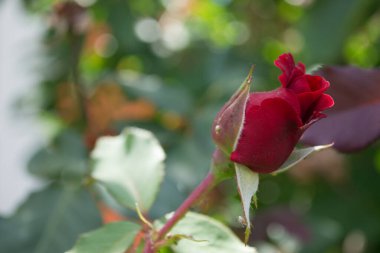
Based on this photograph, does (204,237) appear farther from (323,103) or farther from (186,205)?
(323,103)

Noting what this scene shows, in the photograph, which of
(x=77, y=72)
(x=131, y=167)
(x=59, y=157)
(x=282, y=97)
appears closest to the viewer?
(x=282, y=97)

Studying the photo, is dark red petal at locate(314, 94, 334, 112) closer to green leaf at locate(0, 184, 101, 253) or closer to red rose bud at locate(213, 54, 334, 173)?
red rose bud at locate(213, 54, 334, 173)

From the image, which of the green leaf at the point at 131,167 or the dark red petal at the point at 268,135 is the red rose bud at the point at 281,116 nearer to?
the dark red petal at the point at 268,135

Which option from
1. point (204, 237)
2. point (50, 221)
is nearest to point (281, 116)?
point (204, 237)

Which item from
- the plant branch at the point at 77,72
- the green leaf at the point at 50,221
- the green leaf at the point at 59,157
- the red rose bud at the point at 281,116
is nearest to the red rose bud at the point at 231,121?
the red rose bud at the point at 281,116

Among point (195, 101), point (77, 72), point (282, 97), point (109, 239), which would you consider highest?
point (282, 97)

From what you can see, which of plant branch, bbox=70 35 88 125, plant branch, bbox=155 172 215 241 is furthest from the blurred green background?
plant branch, bbox=155 172 215 241

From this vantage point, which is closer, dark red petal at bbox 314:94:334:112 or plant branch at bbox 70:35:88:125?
dark red petal at bbox 314:94:334:112
